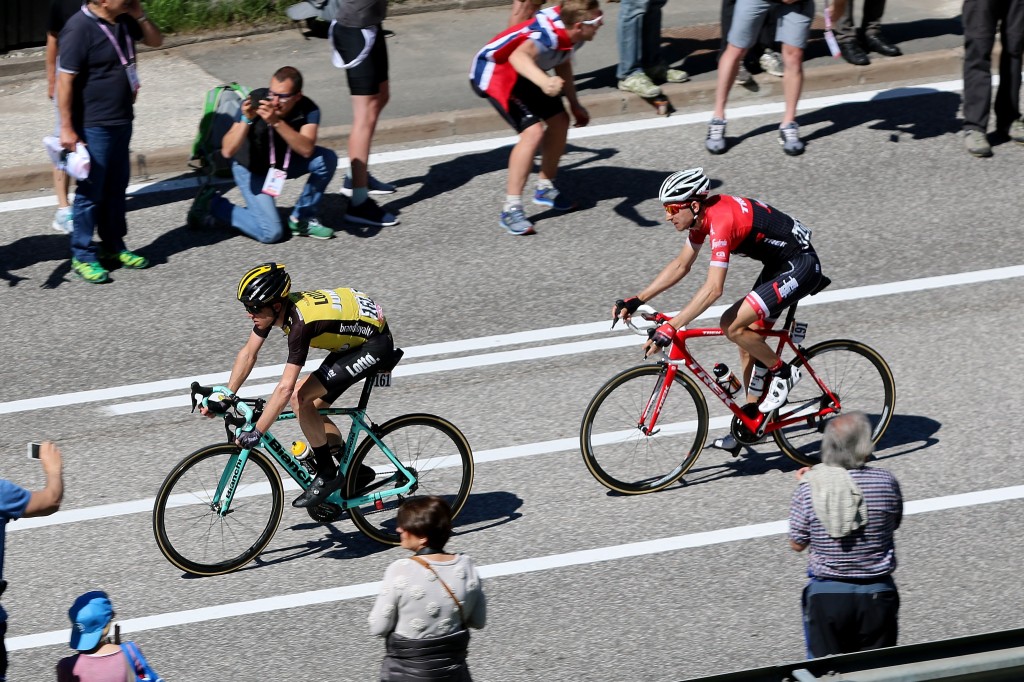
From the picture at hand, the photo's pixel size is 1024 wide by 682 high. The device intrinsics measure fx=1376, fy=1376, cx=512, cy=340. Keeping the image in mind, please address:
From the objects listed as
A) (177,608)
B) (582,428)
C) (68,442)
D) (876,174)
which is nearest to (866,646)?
(582,428)

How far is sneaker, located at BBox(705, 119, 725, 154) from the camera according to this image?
1248cm

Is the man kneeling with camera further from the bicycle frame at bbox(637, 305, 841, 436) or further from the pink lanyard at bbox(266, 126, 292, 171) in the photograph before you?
the bicycle frame at bbox(637, 305, 841, 436)

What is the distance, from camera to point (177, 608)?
7.52 meters

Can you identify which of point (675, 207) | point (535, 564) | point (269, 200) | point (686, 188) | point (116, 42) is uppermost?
point (116, 42)

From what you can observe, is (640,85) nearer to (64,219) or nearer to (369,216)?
(369,216)

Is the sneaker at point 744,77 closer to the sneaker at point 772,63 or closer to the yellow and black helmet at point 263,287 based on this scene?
the sneaker at point 772,63

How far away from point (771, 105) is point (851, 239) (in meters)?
2.74

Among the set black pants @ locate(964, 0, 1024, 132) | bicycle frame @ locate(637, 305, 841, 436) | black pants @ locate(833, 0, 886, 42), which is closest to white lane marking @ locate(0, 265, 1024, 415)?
bicycle frame @ locate(637, 305, 841, 436)

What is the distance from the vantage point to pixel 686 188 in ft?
26.5

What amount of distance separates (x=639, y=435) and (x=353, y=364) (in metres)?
1.91

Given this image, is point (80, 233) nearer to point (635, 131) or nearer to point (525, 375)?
point (525, 375)

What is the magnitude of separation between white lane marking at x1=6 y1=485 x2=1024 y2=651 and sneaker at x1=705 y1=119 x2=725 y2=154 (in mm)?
→ 5113

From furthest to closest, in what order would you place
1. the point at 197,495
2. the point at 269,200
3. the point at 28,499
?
the point at 269,200, the point at 197,495, the point at 28,499

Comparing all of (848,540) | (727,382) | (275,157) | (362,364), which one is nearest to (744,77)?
(275,157)
